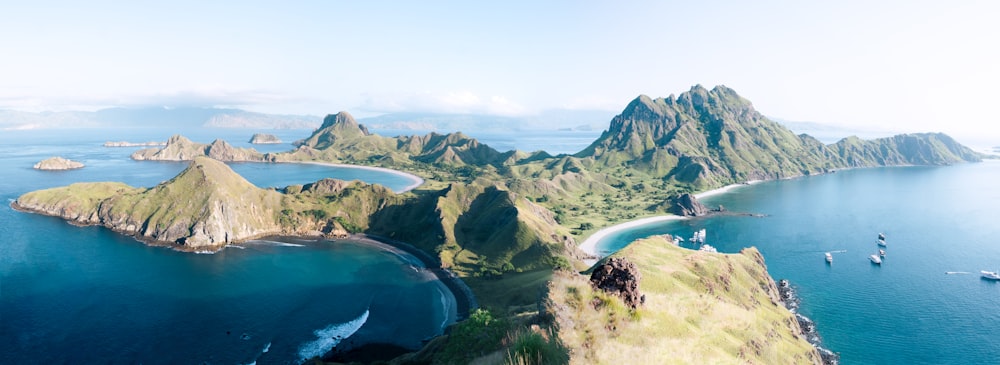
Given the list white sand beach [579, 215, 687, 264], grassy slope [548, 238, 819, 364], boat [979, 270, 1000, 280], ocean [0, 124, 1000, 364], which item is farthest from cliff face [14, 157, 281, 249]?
boat [979, 270, 1000, 280]

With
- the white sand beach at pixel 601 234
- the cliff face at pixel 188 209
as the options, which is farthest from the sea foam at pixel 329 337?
the white sand beach at pixel 601 234

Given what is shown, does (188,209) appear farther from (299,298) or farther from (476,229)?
(476,229)

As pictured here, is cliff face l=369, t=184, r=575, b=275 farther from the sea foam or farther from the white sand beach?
the sea foam

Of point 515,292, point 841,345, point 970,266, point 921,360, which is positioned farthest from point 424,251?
point 970,266

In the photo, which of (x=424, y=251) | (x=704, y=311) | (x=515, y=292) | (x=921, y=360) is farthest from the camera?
(x=424, y=251)

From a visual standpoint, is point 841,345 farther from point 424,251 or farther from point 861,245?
point 424,251
